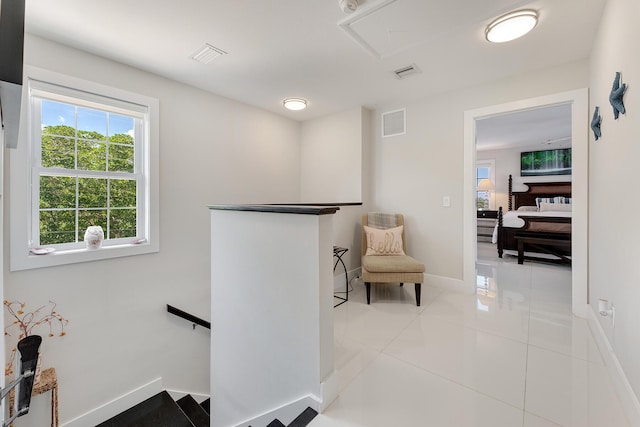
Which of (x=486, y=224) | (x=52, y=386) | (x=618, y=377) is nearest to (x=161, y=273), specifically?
(x=52, y=386)

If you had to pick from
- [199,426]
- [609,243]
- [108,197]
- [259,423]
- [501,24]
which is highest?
[501,24]

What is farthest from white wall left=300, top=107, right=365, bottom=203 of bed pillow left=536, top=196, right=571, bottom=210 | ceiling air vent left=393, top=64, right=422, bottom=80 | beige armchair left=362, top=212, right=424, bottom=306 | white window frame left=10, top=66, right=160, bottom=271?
bed pillow left=536, top=196, right=571, bottom=210

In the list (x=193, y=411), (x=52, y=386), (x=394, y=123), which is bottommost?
(x=193, y=411)

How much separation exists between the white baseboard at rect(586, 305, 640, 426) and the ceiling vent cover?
2673 mm

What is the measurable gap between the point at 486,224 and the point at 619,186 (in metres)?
5.76

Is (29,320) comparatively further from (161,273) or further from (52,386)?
(161,273)

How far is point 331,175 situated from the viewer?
4.00 meters

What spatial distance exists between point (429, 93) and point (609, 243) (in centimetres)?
230

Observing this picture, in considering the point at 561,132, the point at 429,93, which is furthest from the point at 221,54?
the point at 561,132

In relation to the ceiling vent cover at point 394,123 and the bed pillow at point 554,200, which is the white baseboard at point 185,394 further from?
the bed pillow at point 554,200

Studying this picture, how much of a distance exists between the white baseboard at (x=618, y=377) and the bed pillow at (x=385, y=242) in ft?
5.61

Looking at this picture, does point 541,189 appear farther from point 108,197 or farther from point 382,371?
point 108,197

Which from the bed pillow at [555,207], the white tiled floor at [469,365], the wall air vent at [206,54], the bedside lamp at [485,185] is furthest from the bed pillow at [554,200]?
the wall air vent at [206,54]

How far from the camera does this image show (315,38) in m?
2.15
